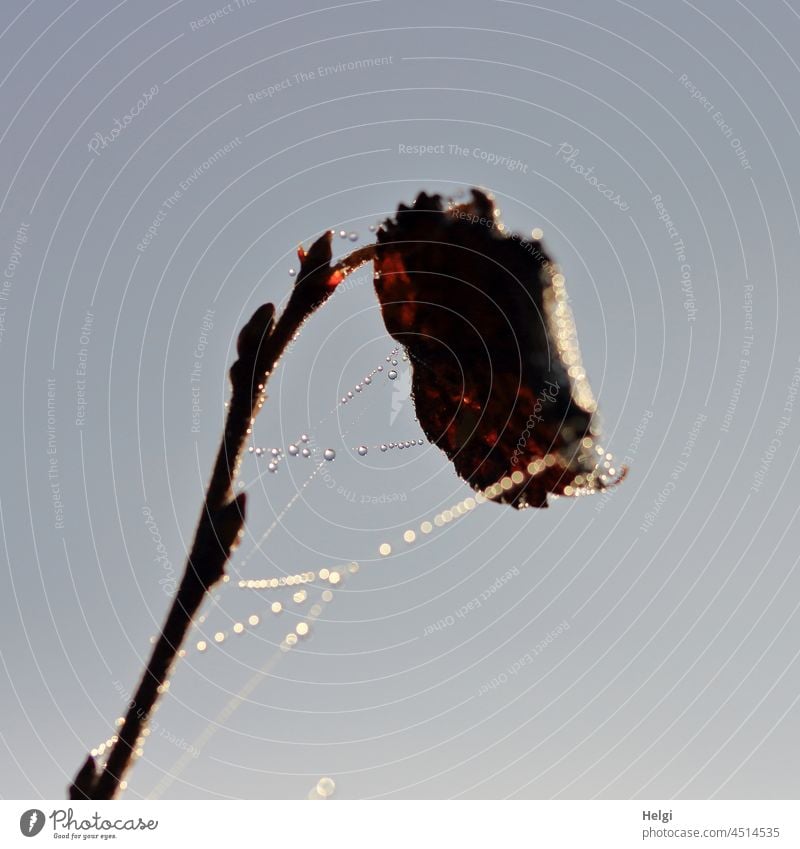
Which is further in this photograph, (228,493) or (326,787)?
(228,493)

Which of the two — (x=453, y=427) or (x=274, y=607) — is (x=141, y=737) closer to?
(x=274, y=607)

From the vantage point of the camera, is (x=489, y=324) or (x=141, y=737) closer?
(x=141, y=737)

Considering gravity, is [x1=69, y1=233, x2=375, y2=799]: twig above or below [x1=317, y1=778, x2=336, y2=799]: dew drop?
above

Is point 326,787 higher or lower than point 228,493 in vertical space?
lower

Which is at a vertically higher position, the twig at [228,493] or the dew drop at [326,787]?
the twig at [228,493]

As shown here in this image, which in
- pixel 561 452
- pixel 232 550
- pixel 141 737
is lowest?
pixel 141 737

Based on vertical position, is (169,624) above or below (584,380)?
below

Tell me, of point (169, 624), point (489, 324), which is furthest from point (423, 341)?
point (169, 624)
